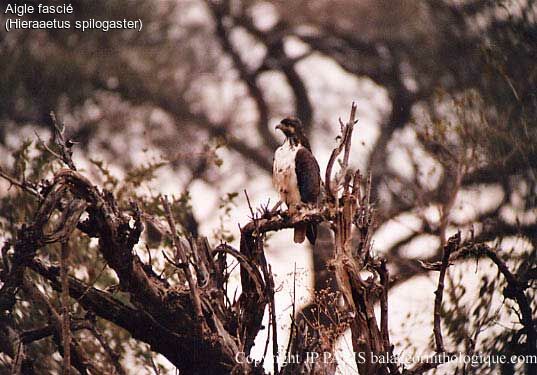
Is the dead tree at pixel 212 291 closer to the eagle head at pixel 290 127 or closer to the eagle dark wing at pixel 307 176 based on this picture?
the eagle dark wing at pixel 307 176

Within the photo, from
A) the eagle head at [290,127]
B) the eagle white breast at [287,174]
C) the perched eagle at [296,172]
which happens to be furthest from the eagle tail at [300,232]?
the eagle head at [290,127]

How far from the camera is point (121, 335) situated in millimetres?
3670

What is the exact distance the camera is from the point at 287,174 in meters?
2.97

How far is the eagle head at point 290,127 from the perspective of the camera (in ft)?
9.79

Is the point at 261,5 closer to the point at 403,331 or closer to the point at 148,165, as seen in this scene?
the point at 148,165

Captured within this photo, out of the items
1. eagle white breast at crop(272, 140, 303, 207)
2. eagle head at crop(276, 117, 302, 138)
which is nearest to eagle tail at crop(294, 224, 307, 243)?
eagle white breast at crop(272, 140, 303, 207)

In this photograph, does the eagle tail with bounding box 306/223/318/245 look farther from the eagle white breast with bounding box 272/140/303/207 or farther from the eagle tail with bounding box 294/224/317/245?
the eagle white breast with bounding box 272/140/303/207

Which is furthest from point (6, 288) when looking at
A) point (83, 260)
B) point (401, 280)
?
point (401, 280)

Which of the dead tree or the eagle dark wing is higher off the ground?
the eagle dark wing

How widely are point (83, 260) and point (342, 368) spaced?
1.57m

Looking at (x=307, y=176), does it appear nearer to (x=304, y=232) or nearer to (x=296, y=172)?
(x=296, y=172)

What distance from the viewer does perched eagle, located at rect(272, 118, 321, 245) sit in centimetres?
289

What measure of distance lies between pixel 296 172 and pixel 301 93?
43.1 inches

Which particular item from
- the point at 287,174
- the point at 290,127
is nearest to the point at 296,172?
the point at 287,174
